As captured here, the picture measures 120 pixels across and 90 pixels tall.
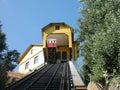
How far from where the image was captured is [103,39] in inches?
506

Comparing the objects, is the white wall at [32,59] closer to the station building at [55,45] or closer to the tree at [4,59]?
the station building at [55,45]

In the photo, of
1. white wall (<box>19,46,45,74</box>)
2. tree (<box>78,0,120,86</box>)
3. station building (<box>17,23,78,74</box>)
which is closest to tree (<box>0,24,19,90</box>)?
tree (<box>78,0,120,86</box>)

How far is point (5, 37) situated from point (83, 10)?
7106mm

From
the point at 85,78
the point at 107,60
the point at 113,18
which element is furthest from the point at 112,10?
the point at 85,78

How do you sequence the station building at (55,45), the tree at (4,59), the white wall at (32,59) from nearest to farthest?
the tree at (4,59) < the station building at (55,45) < the white wall at (32,59)

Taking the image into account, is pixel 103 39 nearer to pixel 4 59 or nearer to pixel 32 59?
pixel 4 59

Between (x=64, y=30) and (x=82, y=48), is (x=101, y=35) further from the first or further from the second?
(x=64, y=30)

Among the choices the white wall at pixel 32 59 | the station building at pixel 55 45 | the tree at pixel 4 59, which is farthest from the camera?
the white wall at pixel 32 59

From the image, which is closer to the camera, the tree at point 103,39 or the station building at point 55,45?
the tree at point 103,39

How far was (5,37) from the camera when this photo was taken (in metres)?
12.9

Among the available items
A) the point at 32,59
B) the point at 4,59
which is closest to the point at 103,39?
the point at 4,59

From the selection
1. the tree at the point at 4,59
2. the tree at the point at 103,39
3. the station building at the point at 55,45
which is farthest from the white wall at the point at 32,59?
the tree at the point at 4,59

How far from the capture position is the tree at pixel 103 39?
12312 mm

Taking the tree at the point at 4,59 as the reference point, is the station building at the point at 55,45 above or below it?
above
